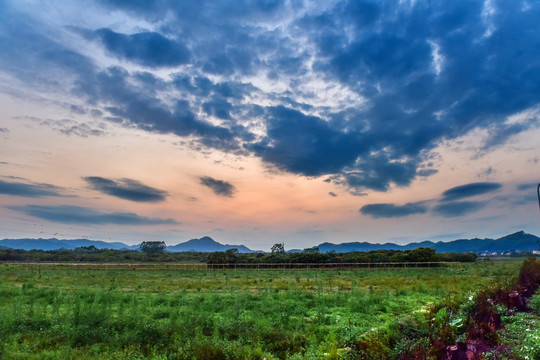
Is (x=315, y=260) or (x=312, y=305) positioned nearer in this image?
(x=312, y=305)

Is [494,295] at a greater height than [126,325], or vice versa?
[494,295]

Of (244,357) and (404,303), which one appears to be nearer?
(244,357)

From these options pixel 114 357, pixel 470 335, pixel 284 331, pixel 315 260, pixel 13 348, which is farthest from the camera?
pixel 315 260

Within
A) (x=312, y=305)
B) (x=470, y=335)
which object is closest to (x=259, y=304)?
(x=312, y=305)

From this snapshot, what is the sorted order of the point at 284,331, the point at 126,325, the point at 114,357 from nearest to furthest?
the point at 114,357 → the point at 284,331 → the point at 126,325

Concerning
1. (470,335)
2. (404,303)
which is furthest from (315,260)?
(470,335)

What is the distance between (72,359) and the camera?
8914 millimetres

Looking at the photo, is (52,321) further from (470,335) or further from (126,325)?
(470,335)

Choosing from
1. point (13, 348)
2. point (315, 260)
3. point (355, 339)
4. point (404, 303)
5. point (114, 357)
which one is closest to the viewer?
point (355, 339)

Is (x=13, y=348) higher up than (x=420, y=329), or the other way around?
(x=420, y=329)

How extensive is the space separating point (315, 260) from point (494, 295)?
231 feet

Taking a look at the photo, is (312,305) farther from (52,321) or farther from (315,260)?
(315,260)

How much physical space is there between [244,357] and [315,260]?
243 ft

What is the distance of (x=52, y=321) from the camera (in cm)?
1300
